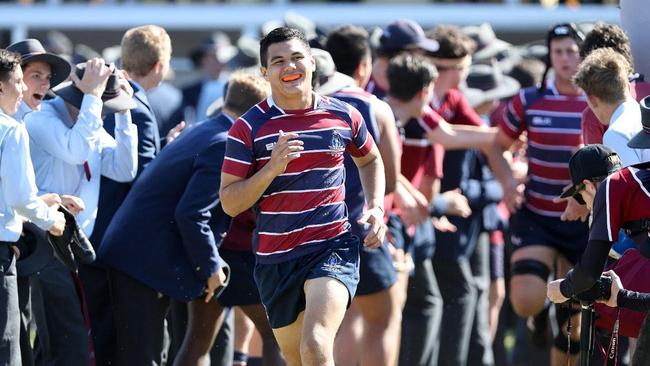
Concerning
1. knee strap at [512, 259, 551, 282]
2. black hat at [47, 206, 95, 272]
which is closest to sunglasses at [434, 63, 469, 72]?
knee strap at [512, 259, 551, 282]

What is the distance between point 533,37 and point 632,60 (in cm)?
1583

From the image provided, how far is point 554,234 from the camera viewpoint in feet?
28.1

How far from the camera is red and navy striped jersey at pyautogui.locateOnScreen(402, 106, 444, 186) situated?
877cm

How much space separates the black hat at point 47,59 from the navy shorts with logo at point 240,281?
134cm

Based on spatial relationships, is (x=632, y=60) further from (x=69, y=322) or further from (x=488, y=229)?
(x=69, y=322)

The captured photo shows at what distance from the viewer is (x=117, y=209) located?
7527mm

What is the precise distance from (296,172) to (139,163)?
166 centimetres

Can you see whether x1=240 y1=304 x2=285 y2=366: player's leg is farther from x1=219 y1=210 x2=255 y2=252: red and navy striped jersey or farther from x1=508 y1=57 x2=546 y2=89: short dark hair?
x1=508 y1=57 x2=546 y2=89: short dark hair

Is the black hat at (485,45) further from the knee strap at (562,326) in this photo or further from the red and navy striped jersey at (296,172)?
the red and navy striped jersey at (296,172)

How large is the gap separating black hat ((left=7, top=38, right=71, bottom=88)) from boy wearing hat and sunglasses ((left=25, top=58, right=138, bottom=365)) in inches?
2.9

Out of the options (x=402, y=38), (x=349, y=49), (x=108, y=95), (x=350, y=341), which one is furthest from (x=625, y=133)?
(x=402, y=38)

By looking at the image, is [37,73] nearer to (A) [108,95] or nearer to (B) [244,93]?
(A) [108,95]

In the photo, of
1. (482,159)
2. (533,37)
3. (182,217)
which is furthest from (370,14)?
(182,217)

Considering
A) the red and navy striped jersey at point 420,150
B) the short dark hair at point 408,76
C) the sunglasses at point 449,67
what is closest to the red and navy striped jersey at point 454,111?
the sunglasses at point 449,67
